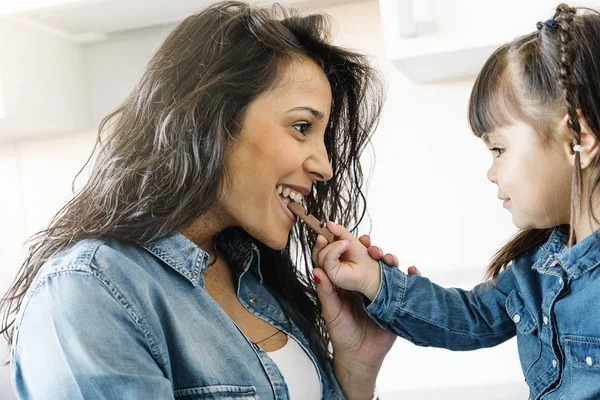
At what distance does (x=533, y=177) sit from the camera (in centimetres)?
112

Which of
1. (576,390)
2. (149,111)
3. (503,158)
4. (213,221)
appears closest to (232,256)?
(213,221)

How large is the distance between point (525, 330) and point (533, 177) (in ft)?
0.81

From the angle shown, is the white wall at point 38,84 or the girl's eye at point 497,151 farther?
the white wall at point 38,84

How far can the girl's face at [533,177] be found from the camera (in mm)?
1112

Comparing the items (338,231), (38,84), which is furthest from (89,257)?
(38,84)

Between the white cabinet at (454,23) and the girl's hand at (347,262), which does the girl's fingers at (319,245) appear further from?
the white cabinet at (454,23)

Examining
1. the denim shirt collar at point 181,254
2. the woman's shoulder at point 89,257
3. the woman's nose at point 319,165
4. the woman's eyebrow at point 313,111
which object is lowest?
the denim shirt collar at point 181,254

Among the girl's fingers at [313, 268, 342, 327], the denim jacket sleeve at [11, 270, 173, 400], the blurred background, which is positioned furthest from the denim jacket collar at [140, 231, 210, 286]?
the blurred background

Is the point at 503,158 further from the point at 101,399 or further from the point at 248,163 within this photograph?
the point at 101,399

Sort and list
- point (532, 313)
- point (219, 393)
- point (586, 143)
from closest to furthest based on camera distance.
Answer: point (219, 393), point (586, 143), point (532, 313)

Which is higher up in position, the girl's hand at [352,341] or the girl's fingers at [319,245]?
the girl's fingers at [319,245]

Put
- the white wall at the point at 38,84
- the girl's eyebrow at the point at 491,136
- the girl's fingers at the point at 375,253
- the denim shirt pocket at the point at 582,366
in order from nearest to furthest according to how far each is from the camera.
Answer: the denim shirt pocket at the point at 582,366
the girl's eyebrow at the point at 491,136
the girl's fingers at the point at 375,253
the white wall at the point at 38,84

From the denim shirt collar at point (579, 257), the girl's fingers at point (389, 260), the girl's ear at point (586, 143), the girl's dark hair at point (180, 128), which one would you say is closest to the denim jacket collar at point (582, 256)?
the denim shirt collar at point (579, 257)

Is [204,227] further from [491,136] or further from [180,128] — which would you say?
[491,136]
